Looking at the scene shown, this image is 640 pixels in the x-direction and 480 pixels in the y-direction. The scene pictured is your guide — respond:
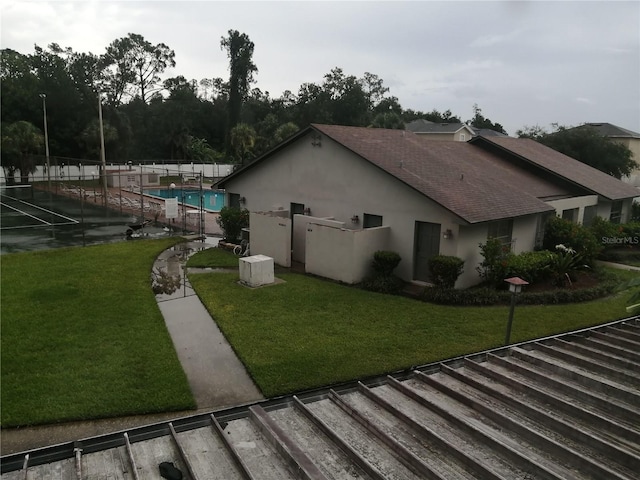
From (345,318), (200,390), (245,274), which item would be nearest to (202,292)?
(245,274)

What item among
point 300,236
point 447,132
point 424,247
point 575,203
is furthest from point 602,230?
point 447,132

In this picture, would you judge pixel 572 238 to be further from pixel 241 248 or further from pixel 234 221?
pixel 234 221

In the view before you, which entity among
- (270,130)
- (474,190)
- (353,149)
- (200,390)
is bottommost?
(200,390)

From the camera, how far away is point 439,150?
2059 centimetres

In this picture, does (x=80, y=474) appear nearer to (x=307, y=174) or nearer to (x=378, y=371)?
(x=378, y=371)

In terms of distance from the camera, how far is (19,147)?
42656mm

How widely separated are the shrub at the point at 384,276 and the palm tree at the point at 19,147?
129 ft

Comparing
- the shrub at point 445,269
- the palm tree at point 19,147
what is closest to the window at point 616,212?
the shrub at point 445,269

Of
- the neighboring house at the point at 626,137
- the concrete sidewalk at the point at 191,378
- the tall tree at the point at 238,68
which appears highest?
the tall tree at the point at 238,68

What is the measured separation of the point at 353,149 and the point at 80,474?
513 inches

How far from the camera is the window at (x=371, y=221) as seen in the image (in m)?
16.0

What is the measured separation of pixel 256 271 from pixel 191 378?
5.86 metres

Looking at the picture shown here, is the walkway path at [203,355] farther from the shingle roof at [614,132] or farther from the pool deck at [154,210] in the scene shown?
the shingle roof at [614,132]

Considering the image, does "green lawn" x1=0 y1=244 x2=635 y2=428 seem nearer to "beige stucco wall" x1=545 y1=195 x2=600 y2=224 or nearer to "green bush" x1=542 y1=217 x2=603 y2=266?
"green bush" x1=542 y1=217 x2=603 y2=266
